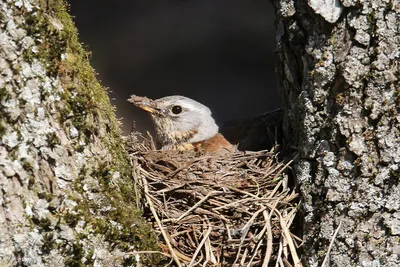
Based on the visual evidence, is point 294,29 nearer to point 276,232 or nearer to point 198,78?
point 276,232

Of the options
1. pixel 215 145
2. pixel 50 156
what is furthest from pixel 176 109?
pixel 50 156

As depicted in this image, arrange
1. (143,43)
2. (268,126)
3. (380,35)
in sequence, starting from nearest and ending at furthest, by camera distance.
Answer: (380,35) → (268,126) → (143,43)

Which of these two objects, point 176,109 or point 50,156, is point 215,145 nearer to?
point 176,109

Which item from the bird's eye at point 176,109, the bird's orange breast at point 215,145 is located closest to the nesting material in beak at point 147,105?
the bird's eye at point 176,109

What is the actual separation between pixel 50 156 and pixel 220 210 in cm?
110

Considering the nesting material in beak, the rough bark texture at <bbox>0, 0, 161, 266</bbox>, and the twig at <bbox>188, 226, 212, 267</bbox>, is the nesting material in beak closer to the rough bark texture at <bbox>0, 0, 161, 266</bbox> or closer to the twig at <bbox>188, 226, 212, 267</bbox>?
the twig at <bbox>188, 226, 212, 267</bbox>

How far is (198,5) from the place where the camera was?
8.30 meters

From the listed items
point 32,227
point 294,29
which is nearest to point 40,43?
point 32,227

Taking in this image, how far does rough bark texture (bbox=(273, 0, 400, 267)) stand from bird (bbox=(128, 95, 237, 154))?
1.64 metres

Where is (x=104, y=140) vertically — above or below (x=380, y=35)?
below

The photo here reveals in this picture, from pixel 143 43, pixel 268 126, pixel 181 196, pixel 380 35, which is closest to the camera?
pixel 380 35

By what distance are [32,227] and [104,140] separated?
→ 53 centimetres

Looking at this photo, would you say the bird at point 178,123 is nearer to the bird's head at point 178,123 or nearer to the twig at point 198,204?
the bird's head at point 178,123

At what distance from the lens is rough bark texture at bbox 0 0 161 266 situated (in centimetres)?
275
